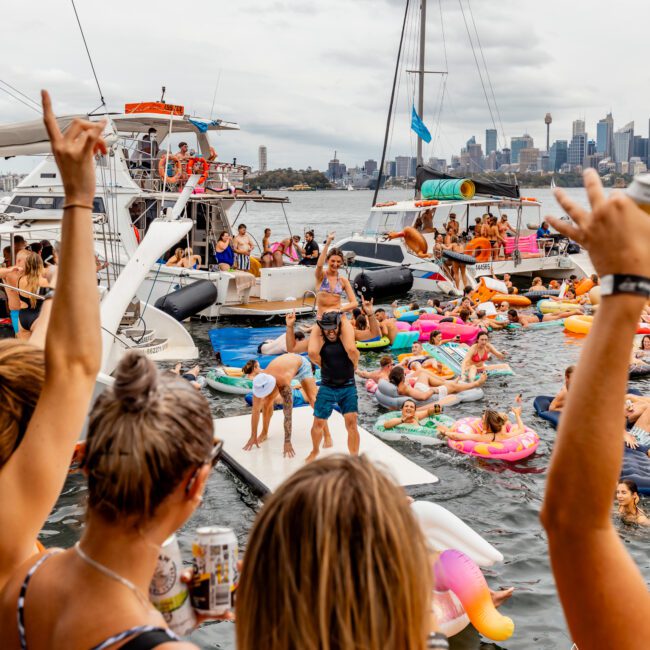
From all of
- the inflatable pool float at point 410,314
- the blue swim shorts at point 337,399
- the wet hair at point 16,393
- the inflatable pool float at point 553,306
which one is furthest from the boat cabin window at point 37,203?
the wet hair at point 16,393

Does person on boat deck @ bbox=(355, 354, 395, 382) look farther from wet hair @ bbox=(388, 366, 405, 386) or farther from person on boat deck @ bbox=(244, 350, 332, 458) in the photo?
person on boat deck @ bbox=(244, 350, 332, 458)

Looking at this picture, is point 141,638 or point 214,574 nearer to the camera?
point 141,638

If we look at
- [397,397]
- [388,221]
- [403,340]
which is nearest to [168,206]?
[403,340]

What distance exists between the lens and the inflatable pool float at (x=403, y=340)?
14.9 meters

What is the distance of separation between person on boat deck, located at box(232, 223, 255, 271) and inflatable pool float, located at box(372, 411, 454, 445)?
32.4 ft

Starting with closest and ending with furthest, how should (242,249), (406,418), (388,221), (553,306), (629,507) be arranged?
1. (629,507)
2. (406,418)
3. (553,306)
4. (242,249)
5. (388,221)

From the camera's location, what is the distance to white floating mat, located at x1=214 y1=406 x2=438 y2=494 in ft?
25.3

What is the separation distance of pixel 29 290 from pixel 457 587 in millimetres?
5713

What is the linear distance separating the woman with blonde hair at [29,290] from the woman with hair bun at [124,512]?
272 inches

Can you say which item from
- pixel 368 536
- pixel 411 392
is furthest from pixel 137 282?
pixel 368 536

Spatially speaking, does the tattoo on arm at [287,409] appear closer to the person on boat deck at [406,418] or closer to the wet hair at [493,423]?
the person on boat deck at [406,418]

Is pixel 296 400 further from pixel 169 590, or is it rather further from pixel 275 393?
pixel 169 590

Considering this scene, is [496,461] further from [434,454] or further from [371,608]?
[371,608]

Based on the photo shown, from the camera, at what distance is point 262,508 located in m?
1.37
